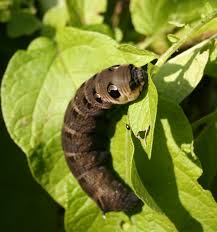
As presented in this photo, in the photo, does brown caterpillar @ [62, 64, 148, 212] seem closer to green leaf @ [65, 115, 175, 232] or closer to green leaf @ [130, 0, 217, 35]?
green leaf @ [65, 115, 175, 232]

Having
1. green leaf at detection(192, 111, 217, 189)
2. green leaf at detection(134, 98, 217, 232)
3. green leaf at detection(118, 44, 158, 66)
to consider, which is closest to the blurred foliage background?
green leaf at detection(192, 111, 217, 189)

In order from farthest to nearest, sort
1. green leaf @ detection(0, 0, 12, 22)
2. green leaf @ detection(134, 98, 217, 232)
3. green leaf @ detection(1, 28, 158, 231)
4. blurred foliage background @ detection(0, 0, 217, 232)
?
green leaf @ detection(0, 0, 12, 22), blurred foliage background @ detection(0, 0, 217, 232), green leaf @ detection(1, 28, 158, 231), green leaf @ detection(134, 98, 217, 232)

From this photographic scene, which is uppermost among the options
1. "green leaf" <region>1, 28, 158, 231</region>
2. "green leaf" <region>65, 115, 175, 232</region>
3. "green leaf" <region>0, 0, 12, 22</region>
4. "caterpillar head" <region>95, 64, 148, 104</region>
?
"green leaf" <region>0, 0, 12, 22</region>

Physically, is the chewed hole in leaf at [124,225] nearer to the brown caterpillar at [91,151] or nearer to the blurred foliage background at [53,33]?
the brown caterpillar at [91,151]

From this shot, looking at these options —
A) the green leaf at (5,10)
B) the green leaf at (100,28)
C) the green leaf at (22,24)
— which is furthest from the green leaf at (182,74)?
Answer: the green leaf at (5,10)

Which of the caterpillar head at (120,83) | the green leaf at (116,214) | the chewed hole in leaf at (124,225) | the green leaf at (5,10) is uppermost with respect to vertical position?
the green leaf at (5,10)

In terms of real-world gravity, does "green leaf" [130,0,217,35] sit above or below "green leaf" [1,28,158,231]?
above

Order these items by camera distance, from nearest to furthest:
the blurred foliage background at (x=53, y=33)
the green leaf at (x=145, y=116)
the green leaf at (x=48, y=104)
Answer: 1. the green leaf at (x=145, y=116)
2. the green leaf at (x=48, y=104)
3. the blurred foliage background at (x=53, y=33)

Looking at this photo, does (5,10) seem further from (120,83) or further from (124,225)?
(124,225)
